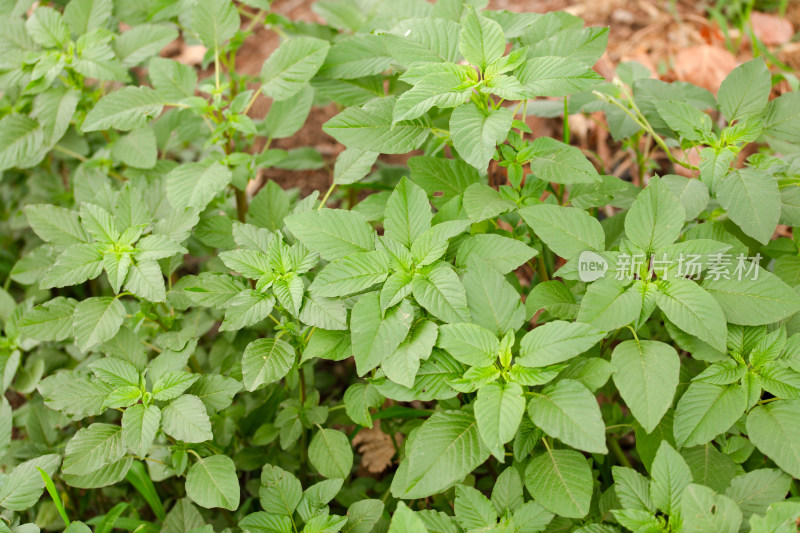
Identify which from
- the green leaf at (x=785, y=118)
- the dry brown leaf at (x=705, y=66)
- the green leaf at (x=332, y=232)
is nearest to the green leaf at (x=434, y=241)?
the green leaf at (x=332, y=232)

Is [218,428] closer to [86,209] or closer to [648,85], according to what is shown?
[86,209]

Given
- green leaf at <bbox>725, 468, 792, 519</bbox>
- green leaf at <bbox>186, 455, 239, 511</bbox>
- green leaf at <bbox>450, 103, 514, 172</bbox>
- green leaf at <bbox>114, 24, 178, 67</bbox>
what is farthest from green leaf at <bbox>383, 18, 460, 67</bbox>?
green leaf at <bbox>725, 468, 792, 519</bbox>

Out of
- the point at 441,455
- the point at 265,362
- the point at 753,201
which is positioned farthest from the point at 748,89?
the point at 265,362

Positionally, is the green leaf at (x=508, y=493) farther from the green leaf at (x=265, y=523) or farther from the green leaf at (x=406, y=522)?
the green leaf at (x=265, y=523)

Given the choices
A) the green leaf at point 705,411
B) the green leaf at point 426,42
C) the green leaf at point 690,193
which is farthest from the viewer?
the green leaf at point 426,42

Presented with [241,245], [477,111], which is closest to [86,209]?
[241,245]

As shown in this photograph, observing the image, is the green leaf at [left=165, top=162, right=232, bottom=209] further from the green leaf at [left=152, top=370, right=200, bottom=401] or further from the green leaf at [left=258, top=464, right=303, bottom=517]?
Answer: the green leaf at [left=258, top=464, right=303, bottom=517]

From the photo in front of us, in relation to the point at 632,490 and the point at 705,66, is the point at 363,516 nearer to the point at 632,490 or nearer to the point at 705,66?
the point at 632,490
